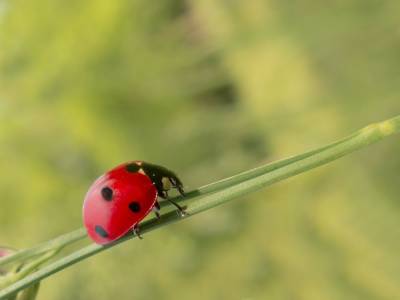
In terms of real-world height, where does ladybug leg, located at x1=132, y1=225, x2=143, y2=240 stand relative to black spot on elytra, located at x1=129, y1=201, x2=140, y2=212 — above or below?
above

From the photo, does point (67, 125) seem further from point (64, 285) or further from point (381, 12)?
point (381, 12)

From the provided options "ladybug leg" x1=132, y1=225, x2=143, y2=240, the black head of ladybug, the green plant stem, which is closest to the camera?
the green plant stem

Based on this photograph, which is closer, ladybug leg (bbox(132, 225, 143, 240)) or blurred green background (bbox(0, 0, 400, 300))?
ladybug leg (bbox(132, 225, 143, 240))

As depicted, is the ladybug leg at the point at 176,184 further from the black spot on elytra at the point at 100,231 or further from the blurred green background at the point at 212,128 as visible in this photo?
the blurred green background at the point at 212,128

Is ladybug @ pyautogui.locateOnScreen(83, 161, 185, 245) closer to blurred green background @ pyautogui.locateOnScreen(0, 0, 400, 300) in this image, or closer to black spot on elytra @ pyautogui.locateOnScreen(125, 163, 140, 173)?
black spot on elytra @ pyautogui.locateOnScreen(125, 163, 140, 173)

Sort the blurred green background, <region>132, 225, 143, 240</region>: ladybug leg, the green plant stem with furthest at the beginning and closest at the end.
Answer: the blurred green background, <region>132, 225, 143, 240</region>: ladybug leg, the green plant stem

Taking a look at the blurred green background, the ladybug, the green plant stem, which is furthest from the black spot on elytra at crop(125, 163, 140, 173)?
the blurred green background

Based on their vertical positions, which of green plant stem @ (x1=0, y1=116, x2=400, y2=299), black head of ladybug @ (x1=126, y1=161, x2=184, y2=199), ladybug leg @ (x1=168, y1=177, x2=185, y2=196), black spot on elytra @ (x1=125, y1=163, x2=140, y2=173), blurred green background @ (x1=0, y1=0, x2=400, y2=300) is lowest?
blurred green background @ (x1=0, y1=0, x2=400, y2=300)
